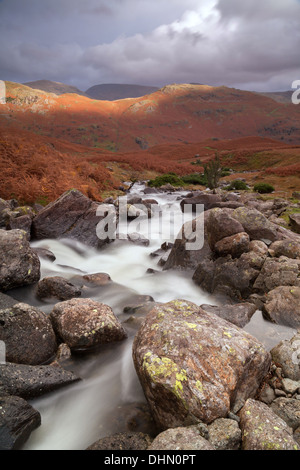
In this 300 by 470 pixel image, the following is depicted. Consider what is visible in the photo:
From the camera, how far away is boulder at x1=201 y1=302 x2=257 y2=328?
6.08m

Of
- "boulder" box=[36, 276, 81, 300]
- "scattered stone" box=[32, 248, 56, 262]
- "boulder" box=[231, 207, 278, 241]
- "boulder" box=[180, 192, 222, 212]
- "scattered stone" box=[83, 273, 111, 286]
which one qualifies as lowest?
"scattered stone" box=[83, 273, 111, 286]

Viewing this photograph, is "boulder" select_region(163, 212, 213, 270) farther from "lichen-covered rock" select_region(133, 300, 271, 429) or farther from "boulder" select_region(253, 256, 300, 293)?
"lichen-covered rock" select_region(133, 300, 271, 429)

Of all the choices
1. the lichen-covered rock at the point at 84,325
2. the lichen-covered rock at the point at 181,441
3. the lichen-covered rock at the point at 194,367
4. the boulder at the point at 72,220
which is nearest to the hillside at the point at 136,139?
the boulder at the point at 72,220

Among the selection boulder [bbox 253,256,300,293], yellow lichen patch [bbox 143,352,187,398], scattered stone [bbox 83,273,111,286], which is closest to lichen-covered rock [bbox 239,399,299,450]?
yellow lichen patch [bbox 143,352,187,398]

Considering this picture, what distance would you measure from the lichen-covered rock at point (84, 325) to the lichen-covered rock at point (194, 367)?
4.00 ft

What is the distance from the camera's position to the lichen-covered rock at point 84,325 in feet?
17.7

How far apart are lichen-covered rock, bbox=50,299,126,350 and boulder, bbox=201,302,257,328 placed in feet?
6.90

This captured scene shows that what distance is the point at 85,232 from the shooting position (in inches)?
488

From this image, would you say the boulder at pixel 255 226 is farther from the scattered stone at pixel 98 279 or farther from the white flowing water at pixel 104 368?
the scattered stone at pixel 98 279

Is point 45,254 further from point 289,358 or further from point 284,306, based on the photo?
point 289,358
